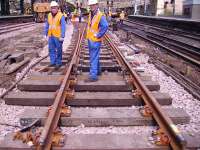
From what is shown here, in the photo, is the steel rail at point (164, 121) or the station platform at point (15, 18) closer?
the steel rail at point (164, 121)

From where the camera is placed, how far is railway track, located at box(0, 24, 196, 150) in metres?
4.86

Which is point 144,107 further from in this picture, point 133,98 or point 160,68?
point 160,68

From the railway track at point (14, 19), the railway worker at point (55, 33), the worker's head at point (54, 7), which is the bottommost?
the railway track at point (14, 19)

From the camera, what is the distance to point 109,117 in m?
5.87

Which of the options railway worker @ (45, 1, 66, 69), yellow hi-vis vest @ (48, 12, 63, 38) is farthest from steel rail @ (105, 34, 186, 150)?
yellow hi-vis vest @ (48, 12, 63, 38)

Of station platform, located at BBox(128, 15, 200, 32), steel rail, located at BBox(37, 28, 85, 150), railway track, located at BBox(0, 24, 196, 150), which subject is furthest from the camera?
station platform, located at BBox(128, 15, 200, 32)

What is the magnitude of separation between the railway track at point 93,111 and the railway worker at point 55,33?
3.02 ft

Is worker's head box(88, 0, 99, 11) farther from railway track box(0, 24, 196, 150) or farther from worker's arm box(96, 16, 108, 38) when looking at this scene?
railway track box(0, 24, 196, 150)

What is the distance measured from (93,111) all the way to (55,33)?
439 cm

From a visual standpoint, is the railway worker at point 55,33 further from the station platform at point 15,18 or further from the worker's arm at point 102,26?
the station platform at point 15,18

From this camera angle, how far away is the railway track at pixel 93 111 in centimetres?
486

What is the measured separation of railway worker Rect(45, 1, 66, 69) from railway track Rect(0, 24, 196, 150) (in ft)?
3.02

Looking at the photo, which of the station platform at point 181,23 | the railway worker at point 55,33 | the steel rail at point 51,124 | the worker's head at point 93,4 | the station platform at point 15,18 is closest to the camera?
the steel rail at point 51,124

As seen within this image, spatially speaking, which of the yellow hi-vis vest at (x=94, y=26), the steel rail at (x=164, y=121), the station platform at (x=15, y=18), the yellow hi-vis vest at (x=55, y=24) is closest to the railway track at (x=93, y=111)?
the steel rail at (x=164, y=121)
